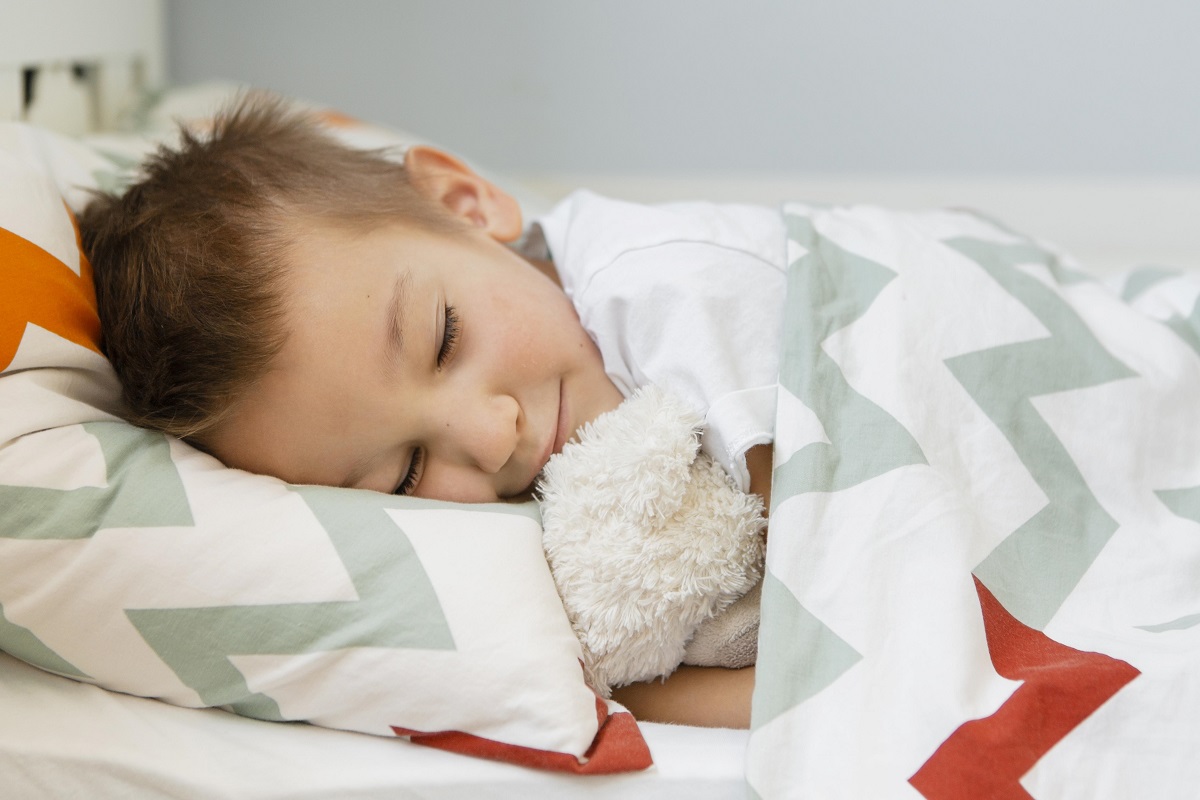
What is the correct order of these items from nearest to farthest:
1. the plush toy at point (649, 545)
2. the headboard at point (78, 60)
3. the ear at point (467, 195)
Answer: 1. the plush toy at point (649, 545)
2. the ear at point (467, 195)
3. the headboard at point (78, 60)

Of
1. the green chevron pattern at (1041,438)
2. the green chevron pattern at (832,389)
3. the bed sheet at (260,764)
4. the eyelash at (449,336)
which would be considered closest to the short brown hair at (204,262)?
the eyelash at (449,336)

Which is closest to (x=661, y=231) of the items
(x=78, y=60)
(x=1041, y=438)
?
(x=1041, y=438)

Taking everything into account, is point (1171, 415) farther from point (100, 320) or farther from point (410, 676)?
point (100, 320)

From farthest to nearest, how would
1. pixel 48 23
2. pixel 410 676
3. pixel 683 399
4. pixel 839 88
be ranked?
pixel 839 88
pixel 48 23
pixel 683 399
pixel 410 676

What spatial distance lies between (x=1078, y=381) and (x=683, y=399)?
307 millimetres

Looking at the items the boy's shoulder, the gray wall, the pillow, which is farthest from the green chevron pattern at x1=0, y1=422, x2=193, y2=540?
the gray wall

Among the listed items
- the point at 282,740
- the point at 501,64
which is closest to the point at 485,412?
the point at 282,740

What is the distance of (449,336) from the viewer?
0.74 meters

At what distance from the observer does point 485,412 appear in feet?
2.32

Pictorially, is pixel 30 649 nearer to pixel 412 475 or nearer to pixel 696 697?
pixel 412 475

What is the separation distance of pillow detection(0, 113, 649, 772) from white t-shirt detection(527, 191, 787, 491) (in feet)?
0.53

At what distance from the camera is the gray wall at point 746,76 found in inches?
60.1

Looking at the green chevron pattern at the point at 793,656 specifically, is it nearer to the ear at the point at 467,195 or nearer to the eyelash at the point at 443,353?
the eyelash at the point at 443,353

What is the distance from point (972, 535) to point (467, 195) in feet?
1.83
